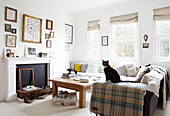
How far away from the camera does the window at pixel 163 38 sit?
4000mm

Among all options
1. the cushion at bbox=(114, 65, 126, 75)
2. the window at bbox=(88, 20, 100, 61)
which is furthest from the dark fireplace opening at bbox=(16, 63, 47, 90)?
the cushion at bbox=(114, 65, 126, 75)

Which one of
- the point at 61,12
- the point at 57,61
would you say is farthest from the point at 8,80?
the point at 61,12

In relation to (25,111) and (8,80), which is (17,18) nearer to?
(8,80)

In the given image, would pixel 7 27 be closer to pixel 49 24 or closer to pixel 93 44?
pixel 49 24

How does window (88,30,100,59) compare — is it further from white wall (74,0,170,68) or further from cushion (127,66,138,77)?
cushion (127,66,138,77)

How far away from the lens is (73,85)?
294cm

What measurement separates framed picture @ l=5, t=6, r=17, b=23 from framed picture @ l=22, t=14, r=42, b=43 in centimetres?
26

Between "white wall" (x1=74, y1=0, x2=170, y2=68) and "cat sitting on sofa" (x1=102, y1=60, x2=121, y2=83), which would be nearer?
"cat sitting on sofa" (x1=102, y1=60, x2=121, y2=83)

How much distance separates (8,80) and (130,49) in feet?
12.6

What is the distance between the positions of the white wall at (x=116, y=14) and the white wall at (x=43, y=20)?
61 centimetres

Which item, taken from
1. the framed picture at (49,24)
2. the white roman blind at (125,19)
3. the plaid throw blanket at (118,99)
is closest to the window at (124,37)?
the white roman blind at (125,19)

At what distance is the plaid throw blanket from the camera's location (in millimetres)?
1901

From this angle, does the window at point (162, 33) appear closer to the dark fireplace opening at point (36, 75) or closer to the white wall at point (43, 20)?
the white wall at point (43, 20)

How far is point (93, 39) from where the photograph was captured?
5.46 metres
